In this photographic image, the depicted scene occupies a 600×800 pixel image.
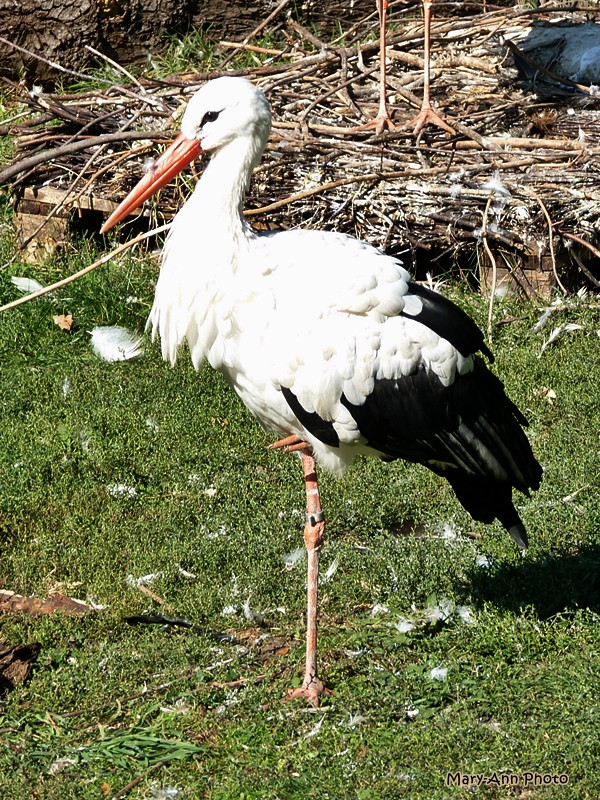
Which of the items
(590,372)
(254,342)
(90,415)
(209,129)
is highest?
(209,129)

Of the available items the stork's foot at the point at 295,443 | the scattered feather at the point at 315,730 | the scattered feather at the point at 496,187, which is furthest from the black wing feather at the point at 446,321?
the scattered feather at the point at 496,187

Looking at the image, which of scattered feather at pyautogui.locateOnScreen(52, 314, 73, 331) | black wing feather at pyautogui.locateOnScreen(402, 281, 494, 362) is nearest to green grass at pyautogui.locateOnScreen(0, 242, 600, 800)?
scattered feather at pyautogui.locateOnScreen(52, 314, 73, 331)

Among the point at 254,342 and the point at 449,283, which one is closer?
the point at 254,342

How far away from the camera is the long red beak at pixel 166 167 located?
3.52 meters

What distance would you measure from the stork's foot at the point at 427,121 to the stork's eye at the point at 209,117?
10.8 feet

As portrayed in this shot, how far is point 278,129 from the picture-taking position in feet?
21.5

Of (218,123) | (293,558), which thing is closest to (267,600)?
(293,558)

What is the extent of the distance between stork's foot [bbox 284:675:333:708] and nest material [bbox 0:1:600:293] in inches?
118

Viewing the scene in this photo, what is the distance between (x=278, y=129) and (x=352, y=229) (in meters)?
0.84

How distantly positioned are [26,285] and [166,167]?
9.43ft

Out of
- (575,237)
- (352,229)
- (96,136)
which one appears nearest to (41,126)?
(96,136)

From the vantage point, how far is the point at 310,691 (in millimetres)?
3494

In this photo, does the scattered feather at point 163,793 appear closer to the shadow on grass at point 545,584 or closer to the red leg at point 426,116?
the shadow on grass at point 545,584

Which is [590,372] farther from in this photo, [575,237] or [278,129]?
[278,129]
